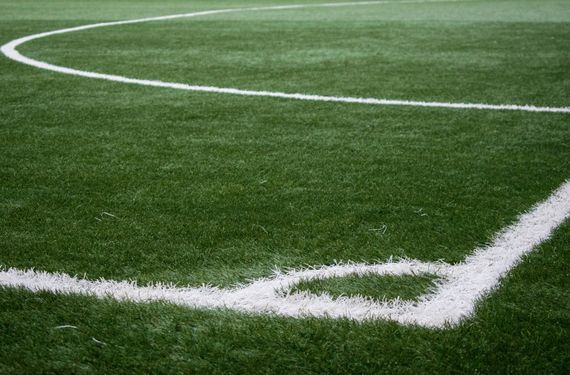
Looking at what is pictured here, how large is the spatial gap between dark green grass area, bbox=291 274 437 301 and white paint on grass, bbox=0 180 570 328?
0.02 metres

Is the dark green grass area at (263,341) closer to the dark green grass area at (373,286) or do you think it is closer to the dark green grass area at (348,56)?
the dark green grass area at (373,286)

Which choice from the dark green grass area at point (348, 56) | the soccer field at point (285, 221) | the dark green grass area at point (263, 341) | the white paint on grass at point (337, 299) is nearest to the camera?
the dark green grass area at point (263, 341)

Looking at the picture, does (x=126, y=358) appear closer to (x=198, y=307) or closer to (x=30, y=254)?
(x=198, y=307)

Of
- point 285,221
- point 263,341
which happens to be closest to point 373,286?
point 263,341

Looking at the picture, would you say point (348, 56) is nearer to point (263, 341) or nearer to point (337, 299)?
point (337, 299)

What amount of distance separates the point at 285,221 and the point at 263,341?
843 mm

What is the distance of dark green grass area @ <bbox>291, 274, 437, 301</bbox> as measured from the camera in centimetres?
207

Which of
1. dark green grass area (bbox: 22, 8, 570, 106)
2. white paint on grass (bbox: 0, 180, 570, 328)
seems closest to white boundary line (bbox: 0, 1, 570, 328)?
white paint on grass (bbox: 0, 180, 570, 328)

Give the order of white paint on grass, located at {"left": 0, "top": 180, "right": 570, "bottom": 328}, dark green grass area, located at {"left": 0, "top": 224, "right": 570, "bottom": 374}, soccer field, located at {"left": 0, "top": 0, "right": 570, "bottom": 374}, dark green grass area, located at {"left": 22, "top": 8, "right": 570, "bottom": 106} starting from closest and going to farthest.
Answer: dark green grass area, located at {"left": 0, "top": 224, "right": 570, "bottom": 374} < soccer field, located at {"left": 0, "top": 0, "right": 570, "bottom": 374} < white paint on grass, located at {"left": 0, "top": 180, "right": 570, "bottom": 328} < dark green grass area, located at {"left": 22, "top": 8, "right": 570, "bottom": 106}

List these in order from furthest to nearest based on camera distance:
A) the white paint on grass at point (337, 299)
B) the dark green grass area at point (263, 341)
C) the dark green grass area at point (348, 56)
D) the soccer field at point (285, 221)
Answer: the dark green grass area at point (348, 56), the white paint on grass at point (337, 299), the soccer field at point (285, 221), the dark green grass area at point (263, 341)

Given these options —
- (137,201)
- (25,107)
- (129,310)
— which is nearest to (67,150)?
(137,201)

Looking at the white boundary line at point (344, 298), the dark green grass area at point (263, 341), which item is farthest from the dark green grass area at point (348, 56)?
the dark green grass area at point (263, 341)

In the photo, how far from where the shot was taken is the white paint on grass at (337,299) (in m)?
1.97

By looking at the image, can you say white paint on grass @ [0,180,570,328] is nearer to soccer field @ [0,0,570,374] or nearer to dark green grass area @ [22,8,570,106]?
soccer field @ [0,0,570,374]
